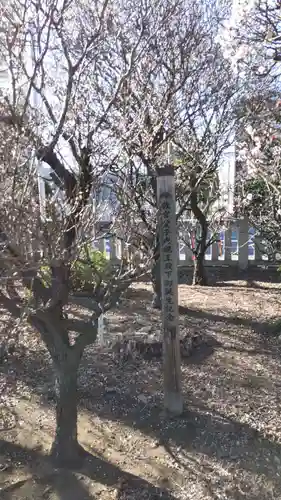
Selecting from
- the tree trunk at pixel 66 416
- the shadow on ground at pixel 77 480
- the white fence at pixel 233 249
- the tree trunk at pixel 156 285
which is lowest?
the shadow on ground at pixel 77 480

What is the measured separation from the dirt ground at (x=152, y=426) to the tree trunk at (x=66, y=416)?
8cm

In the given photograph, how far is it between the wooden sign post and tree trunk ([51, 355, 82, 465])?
0.68 metres

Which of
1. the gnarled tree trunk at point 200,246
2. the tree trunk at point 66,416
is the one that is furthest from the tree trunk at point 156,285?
the tree trunk at point 66,416

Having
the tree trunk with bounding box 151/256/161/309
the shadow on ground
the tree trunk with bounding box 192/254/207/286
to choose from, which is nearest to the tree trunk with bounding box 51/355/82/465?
the shadow on ground

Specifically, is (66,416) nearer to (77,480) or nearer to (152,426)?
(77,480)

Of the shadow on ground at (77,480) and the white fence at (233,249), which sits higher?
the white fence at (233,249)

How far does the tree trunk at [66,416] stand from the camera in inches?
93.4

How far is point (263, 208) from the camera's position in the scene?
588 centimetres

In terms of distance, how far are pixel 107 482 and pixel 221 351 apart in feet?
5.74

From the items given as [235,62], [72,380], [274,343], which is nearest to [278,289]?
[274,343]

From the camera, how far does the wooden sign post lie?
2674 mm

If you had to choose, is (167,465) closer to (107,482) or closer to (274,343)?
(107,482)

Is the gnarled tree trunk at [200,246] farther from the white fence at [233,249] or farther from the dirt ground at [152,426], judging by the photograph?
the dirt ground at [152,426]

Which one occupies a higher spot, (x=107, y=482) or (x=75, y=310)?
(x=75, y=310)
